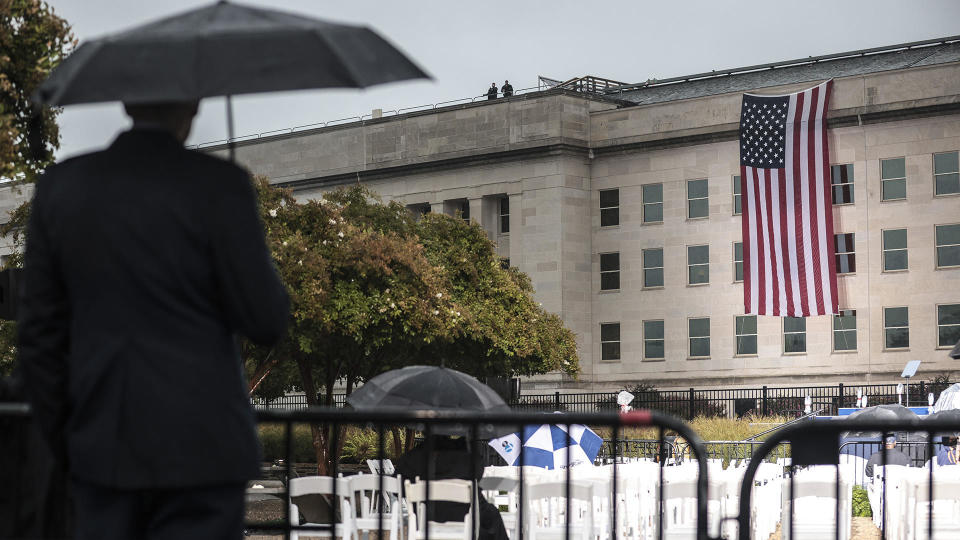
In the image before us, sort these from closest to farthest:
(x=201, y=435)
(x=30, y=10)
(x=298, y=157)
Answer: (x=201, y=435) → (x=30, y=10) → (x=298, y=157)

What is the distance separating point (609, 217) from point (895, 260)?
12.8m

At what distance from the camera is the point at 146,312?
3756mm

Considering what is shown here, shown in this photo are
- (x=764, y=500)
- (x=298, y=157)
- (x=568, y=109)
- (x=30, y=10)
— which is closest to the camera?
(x=30, y=10)

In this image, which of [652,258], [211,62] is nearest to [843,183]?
[652,258]

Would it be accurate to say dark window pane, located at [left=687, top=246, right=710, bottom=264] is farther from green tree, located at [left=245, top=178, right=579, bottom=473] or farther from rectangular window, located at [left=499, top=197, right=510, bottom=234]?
green tree, located at [left=245, top=178, right=579, bottom=473]

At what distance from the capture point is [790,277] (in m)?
35.2

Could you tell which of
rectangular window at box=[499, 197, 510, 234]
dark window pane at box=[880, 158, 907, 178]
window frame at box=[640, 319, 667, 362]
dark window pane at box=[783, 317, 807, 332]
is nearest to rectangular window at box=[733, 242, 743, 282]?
dark window pane at box=[783, 317, 807, 332]

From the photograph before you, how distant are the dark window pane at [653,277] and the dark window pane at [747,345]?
4.50 meters

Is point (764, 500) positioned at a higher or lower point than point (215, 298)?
lower

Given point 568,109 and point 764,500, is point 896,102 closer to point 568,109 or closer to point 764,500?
point 568,109

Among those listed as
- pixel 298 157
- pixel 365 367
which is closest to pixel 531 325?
pixel 365 367

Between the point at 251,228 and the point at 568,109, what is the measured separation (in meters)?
56.8

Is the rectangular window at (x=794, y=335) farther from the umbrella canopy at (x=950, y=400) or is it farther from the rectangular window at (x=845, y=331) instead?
the umbrella canopy at (x=950, y=400)

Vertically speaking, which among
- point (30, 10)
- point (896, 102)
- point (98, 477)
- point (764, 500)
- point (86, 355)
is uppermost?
point (896, 102)
